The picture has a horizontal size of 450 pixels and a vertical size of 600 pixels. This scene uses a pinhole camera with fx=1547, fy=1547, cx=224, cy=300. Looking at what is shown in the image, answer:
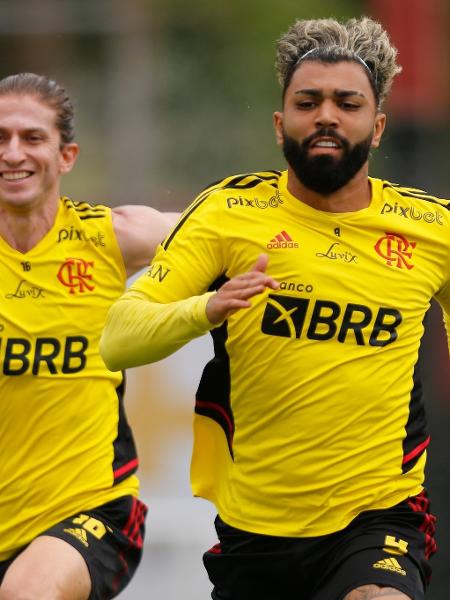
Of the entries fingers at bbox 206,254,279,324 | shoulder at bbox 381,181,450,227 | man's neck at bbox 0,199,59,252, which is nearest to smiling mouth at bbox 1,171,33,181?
man's neck at bbox 0,199,59,252

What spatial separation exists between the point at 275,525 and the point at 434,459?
9.73 feet

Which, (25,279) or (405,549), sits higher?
(25,279)

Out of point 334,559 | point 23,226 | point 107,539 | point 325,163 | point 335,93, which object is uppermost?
point 335,93

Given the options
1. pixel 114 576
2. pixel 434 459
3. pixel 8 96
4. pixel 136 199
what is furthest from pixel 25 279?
pixel 136 199

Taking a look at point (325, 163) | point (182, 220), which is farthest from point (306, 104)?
point (182, 220)

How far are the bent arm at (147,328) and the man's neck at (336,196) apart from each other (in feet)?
→ 2.37

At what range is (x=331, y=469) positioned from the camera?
5.19 m

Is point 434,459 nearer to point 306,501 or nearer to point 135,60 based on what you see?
point 306,501

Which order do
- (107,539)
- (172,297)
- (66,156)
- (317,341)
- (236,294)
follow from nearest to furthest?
1. (236,294)
2. (172,297)
3. (317,341)
4. (107,539)
5. (66,156)

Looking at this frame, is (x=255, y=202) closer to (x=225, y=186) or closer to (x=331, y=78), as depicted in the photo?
(x=225, y=186)

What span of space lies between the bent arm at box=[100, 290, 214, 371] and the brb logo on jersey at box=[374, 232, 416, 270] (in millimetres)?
832

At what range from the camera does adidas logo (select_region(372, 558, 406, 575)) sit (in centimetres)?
505

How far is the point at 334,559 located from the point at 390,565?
0.21 meters

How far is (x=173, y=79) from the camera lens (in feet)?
37.4
